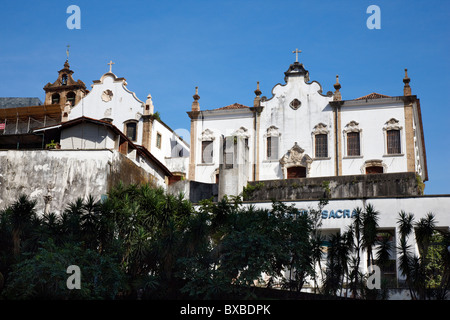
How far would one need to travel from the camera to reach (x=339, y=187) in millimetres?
33688

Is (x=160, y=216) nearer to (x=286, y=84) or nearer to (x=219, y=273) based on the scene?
(x=219, y=273)

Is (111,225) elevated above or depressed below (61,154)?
below

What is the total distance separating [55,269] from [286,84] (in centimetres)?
2730

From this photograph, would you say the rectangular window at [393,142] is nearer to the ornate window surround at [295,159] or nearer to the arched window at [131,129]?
the ornate window surround at [295,159]

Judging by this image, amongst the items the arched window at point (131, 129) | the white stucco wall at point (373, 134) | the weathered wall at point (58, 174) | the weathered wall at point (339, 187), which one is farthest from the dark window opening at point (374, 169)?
the arched window at point (131, 129)

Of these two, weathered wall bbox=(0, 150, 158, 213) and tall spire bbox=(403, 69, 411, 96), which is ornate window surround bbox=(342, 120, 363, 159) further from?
weathered wall bbox=(0, 150, 158, 213)

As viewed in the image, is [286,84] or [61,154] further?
[286,84]

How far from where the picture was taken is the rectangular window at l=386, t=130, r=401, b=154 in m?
40.8

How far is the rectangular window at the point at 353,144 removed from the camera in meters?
41.5

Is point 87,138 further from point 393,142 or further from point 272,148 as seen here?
point 393,142

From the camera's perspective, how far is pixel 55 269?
20391mm

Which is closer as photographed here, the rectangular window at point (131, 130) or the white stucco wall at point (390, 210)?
the white stucco wall at point (390, 210)
